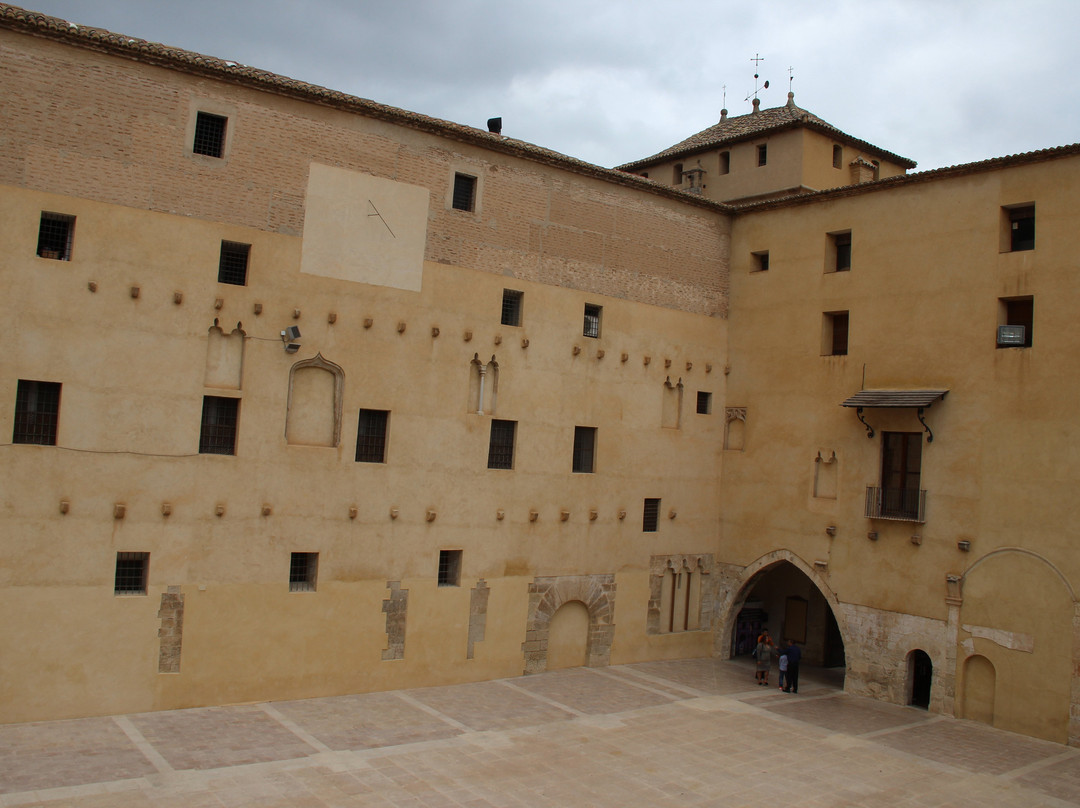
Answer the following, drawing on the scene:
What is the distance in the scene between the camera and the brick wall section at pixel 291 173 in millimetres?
14461

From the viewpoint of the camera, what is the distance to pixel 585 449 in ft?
68.1

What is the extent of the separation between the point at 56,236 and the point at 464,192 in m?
7.71

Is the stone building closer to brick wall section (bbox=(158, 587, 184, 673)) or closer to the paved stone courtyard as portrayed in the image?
brick wall section (bbox=(158, 587, 184, 673))

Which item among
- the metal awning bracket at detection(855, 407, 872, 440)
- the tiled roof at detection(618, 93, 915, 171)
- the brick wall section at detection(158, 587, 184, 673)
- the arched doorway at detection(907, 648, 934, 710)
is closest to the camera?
the brick wall section at detection(158, 587, 184, 673)

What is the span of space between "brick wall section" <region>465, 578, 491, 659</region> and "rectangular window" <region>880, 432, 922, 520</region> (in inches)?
337

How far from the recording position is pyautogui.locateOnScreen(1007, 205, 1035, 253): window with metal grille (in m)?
17.9

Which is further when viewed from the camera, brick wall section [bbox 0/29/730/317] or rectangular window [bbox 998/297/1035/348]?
rectangular window [bbox 998/297/1035/348]

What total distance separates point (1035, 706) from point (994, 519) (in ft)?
11.3

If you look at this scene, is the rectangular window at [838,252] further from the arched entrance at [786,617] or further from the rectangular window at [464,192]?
the rectangular window at [464,192]

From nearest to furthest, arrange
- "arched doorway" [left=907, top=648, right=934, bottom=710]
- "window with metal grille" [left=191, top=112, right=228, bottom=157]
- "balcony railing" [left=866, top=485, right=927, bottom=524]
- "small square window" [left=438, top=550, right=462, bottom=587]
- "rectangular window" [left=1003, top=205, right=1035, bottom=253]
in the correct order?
"window with metal grille" [left=191, top=112, right=228, bottom=157], "rectangular window" [left=1003, top=205, right=1035, bottom=253], "small square window" [left=438, top=550, right=462, bottom=587], "balcony railing" [left=866, top=485, right=927, bottom=524], "arched doorway" [left=907, top=648, right=934, bottom=710]

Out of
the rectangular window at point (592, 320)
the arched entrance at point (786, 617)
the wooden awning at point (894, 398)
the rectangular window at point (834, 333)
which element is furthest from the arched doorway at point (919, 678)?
the rectangular window at point (592, 320)

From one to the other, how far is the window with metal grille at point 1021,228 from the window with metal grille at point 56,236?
1737cm

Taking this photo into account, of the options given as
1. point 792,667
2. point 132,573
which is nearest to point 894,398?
point 792,667

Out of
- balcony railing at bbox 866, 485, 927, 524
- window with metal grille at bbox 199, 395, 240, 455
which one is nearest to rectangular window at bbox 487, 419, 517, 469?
window with metal grille at bbox 199, 395, 240, 455
